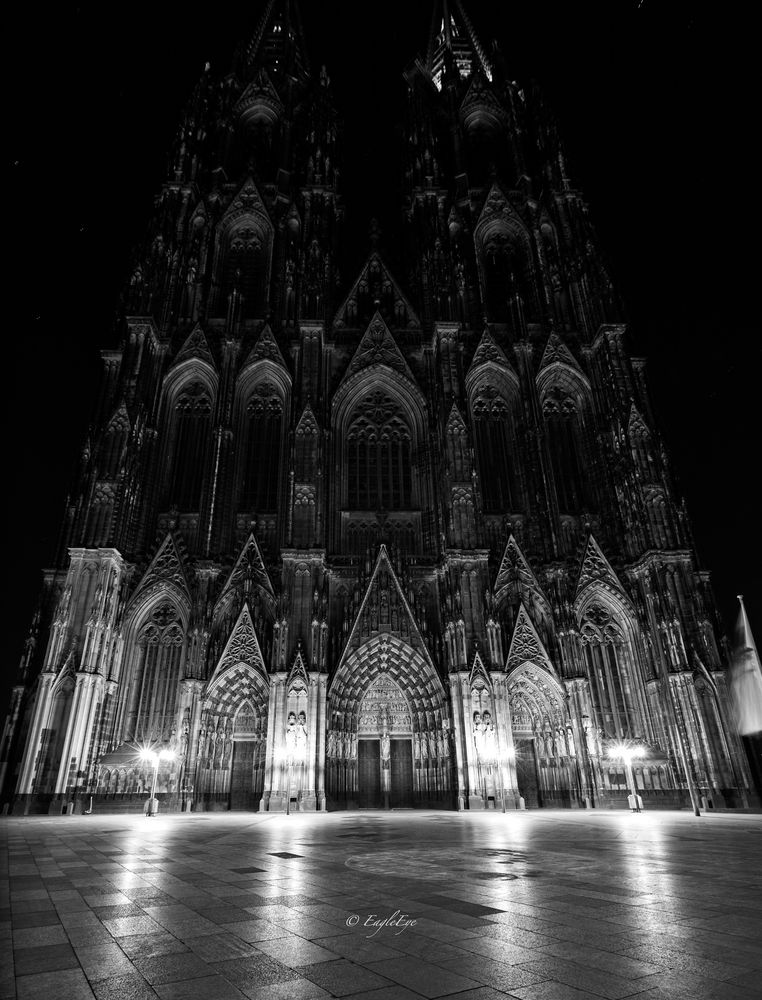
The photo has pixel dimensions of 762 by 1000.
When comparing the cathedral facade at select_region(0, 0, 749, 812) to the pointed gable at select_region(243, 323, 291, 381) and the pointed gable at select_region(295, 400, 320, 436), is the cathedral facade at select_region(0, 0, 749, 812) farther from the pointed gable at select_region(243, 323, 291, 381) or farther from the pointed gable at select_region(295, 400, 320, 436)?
the pointed gable at select_region(243, 323, 291, 381)

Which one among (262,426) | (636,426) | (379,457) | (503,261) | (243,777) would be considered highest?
(503,261)

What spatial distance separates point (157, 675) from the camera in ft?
86.8

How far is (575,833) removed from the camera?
1187cm

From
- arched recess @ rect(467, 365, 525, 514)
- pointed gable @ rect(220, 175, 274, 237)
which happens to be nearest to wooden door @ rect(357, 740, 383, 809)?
arched recess @ rect(467, 365, 525, 514)

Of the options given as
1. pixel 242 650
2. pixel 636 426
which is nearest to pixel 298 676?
pixel 242 650

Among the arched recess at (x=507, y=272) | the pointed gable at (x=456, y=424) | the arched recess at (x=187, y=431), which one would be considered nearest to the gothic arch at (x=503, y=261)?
the arched recess at (x=507, y=272)

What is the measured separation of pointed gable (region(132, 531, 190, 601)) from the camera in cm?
2725

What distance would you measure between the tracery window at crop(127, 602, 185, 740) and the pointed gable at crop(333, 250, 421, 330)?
63.3 feet

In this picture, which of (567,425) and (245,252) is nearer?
(567,425)

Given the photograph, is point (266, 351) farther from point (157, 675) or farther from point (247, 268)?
point (157, 675)

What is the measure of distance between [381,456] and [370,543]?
504cm

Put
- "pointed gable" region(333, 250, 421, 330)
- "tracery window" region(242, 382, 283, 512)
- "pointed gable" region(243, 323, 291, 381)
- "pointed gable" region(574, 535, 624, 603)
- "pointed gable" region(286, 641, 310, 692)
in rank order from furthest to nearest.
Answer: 1. "pointed gable" region(333, 250, 421, 330)
2. "pointed gable" region(243, 323, 291, 381)
3. "tracery window" region(242, 382, 283, 512)
4. "pointed gable" region(574, 535, 624, 603)
5. "pointed gable" region(286, 641, 310, 692)

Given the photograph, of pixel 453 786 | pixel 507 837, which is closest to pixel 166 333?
pixel 453 786

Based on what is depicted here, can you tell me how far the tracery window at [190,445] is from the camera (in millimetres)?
30141
